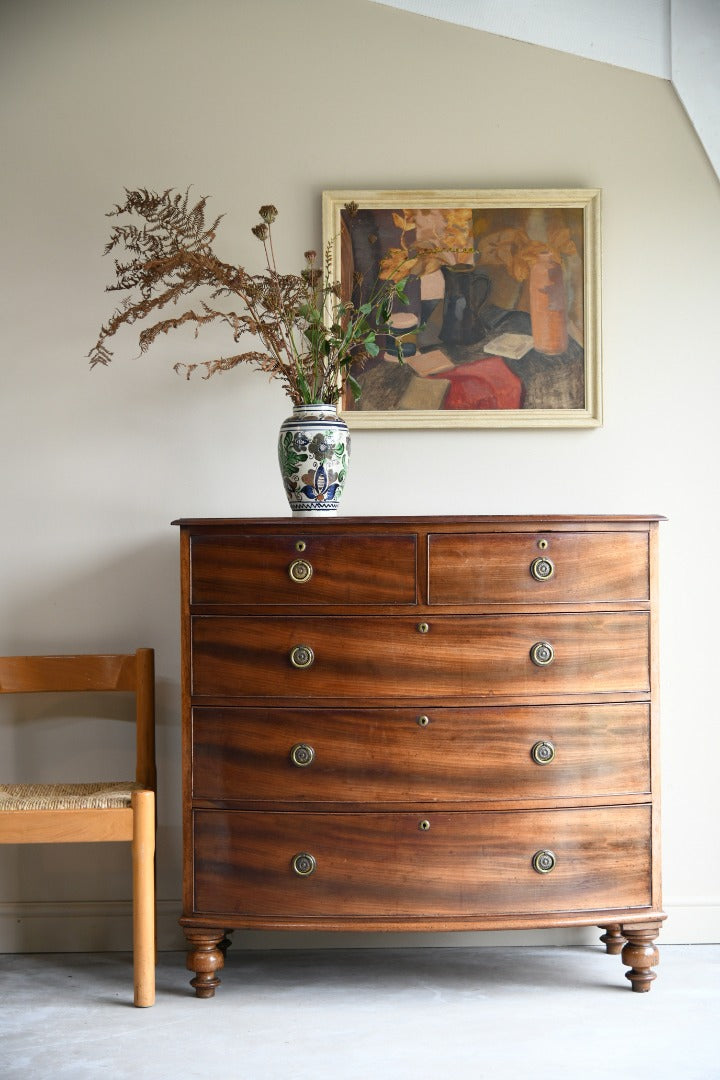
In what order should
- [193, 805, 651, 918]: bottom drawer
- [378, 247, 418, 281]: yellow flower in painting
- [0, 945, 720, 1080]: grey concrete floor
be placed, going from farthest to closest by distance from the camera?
[378, 247, 418, 281]: yellow flower in painting → [193, 805, 651, 918]: bottom drawer → [0, 945, 720, 1080]: grey concrete floor

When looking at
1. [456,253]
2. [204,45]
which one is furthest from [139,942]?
[204,45]

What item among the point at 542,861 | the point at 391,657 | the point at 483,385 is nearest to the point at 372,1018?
the point at 542,861

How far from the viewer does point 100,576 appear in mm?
3092

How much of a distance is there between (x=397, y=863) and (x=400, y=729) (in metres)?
0.33

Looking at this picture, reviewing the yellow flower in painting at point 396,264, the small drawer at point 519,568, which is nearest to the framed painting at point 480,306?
the yellow flower in painting at point 396,264

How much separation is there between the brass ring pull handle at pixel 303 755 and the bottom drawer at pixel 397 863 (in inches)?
5.2

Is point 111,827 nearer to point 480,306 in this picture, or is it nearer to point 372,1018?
point 372,1018

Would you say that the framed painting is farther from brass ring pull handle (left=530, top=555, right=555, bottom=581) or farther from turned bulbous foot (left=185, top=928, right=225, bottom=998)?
turned bulbous foot (left=185, top=928, right=225, bottom=998)

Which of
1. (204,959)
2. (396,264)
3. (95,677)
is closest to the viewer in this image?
(204,959)

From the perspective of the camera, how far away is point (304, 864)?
250cm

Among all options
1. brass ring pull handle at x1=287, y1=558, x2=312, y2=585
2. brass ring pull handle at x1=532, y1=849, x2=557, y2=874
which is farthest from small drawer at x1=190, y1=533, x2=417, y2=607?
brass ring pull handle at x1=532, y1=849, x2=557, y2=874

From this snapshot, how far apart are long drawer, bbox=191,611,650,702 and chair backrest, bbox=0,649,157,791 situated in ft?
1.28

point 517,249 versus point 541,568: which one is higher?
point 517,249

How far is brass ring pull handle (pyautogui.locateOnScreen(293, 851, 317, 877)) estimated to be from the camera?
2504mm
